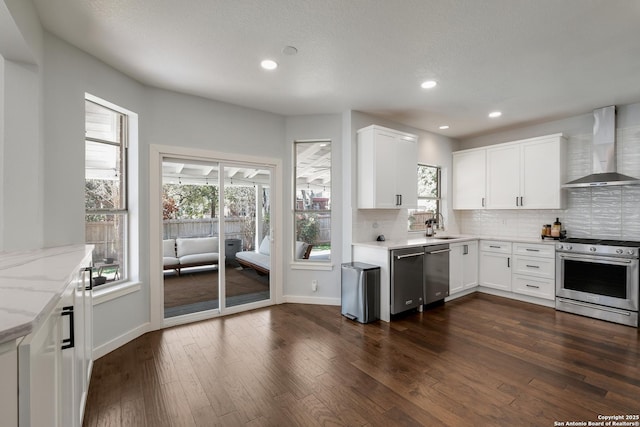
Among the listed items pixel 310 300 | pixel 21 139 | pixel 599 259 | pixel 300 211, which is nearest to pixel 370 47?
pixel 300 211

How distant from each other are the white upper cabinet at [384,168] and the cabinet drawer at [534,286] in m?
2.04

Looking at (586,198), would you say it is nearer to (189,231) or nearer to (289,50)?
(289,50)

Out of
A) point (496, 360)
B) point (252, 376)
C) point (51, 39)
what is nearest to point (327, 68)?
point (51, 39)

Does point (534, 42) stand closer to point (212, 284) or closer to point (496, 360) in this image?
point (496, 360)

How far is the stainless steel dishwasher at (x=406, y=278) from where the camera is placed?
362cm

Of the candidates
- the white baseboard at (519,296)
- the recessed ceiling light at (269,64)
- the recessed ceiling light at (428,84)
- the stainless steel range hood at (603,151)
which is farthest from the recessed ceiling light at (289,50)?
the white baseboard at (519,296)

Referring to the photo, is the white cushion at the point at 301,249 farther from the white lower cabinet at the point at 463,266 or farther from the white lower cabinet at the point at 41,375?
the white lower cabinet at the point at 41,375

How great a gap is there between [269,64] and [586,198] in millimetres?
4788

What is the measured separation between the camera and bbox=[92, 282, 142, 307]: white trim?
8.86 feet

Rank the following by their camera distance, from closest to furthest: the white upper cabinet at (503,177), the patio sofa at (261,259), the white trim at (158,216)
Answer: the white trim at (158,216) → the patio sofa at (261,259) → the white upper cabinet at (503,177)

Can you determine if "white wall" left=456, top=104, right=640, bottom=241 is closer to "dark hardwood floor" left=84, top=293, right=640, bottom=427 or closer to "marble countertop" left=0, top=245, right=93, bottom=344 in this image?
"dark hardwood floor" left=84, top=293, right=640, bottom=427

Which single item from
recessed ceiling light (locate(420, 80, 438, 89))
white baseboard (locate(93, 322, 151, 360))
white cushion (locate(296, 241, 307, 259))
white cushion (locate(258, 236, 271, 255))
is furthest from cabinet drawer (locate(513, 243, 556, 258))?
white baseboard (locate(93, 322, 151, 360))

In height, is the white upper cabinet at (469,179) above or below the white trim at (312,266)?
above

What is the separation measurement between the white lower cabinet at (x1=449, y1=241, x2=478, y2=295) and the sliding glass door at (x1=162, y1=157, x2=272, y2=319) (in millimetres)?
2774
